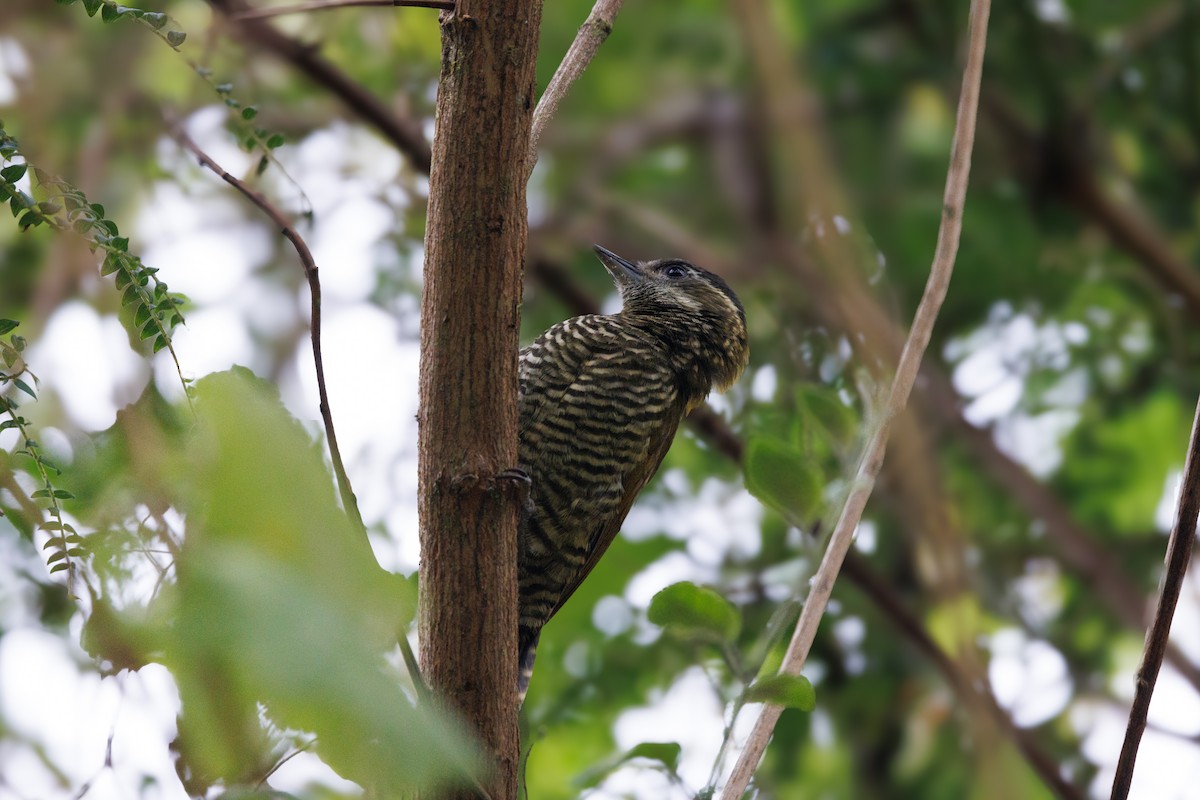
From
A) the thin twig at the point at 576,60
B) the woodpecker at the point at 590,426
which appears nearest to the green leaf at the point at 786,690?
the thin twig at the point at 576,60

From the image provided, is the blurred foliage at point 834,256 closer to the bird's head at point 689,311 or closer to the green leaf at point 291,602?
the bird's head at point 689,311

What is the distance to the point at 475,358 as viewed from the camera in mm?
1546

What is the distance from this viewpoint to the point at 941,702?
4.00 m

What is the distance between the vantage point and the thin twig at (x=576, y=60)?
1845mm

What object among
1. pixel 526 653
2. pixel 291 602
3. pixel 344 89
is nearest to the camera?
pixel 291 602

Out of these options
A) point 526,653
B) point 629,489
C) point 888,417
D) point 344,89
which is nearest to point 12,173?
point 888,417

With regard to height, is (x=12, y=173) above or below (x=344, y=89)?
below

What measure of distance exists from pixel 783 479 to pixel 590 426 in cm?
131

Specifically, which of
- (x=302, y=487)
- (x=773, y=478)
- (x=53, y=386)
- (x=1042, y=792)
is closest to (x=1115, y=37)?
(x=1042, y=792)

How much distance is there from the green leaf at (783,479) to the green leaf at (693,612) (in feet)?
0.72

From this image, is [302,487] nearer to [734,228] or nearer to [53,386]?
[53,386]

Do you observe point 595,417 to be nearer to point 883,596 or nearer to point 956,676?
point 883,596

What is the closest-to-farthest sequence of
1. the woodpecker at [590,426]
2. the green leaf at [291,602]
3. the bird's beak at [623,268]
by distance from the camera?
the green leaf at [291,602], the woodpecker at [590,426], the bird's beak at [623,268]

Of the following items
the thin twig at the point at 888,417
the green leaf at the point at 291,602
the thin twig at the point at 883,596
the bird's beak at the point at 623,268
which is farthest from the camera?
the bird's beak at the point at 623,268
